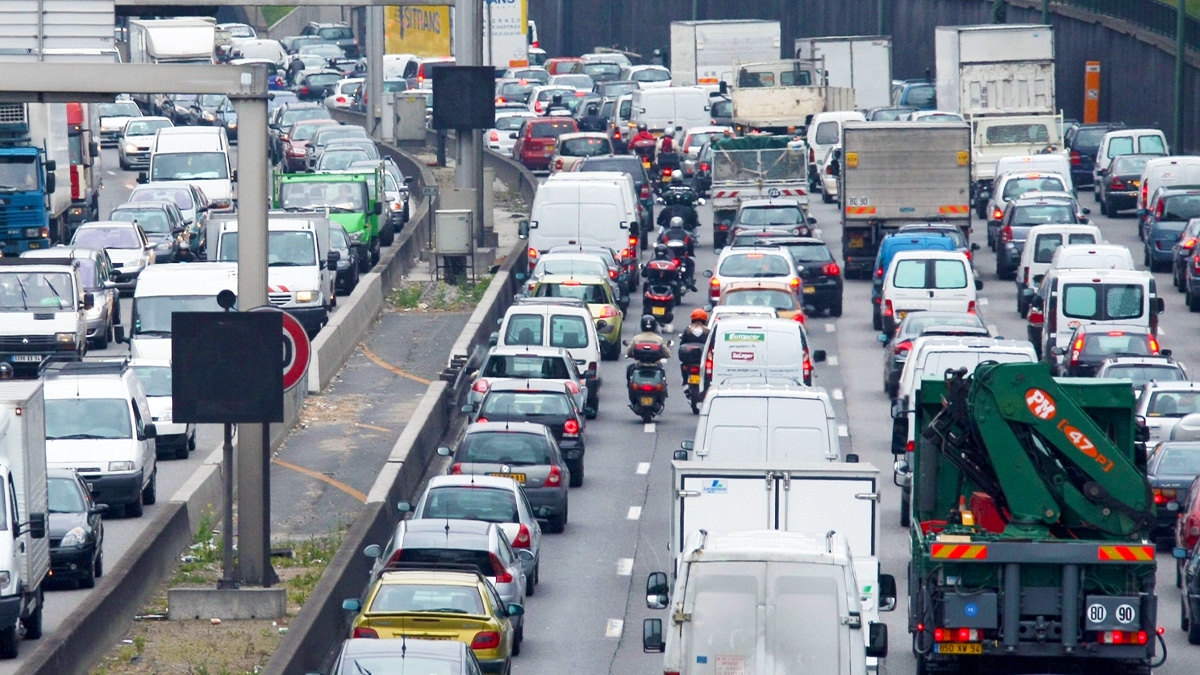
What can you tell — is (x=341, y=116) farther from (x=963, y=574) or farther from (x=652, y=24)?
(x=963, y=574)

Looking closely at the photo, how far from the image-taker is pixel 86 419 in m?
29.0

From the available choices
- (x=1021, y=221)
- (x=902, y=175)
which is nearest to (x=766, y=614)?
(x=902, y=175)

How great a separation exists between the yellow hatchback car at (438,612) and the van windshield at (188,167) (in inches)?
1400

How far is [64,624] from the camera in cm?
2023

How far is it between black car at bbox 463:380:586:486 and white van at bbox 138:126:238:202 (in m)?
24.2

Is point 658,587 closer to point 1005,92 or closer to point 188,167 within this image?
point 188,167

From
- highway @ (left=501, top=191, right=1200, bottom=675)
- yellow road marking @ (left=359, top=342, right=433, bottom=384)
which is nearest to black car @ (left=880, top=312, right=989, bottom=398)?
highway @ (left=501, top=191, right=1200, bottom=675)

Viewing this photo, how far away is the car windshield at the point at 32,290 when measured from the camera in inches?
1475

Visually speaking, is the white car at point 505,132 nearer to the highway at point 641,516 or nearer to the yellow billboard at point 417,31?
the yellow billboard at point 417,31

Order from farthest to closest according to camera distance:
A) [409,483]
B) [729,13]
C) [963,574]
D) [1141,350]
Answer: [729,13]
[1141,350]
[409,483]
[963,574]

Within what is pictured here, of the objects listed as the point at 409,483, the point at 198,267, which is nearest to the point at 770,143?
the point at 198,267

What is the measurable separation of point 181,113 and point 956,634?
61.9m

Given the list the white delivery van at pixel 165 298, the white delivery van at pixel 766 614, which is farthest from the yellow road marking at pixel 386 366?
the white delivery van at pixel 766 614

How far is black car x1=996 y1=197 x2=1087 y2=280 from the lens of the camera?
46.4m
